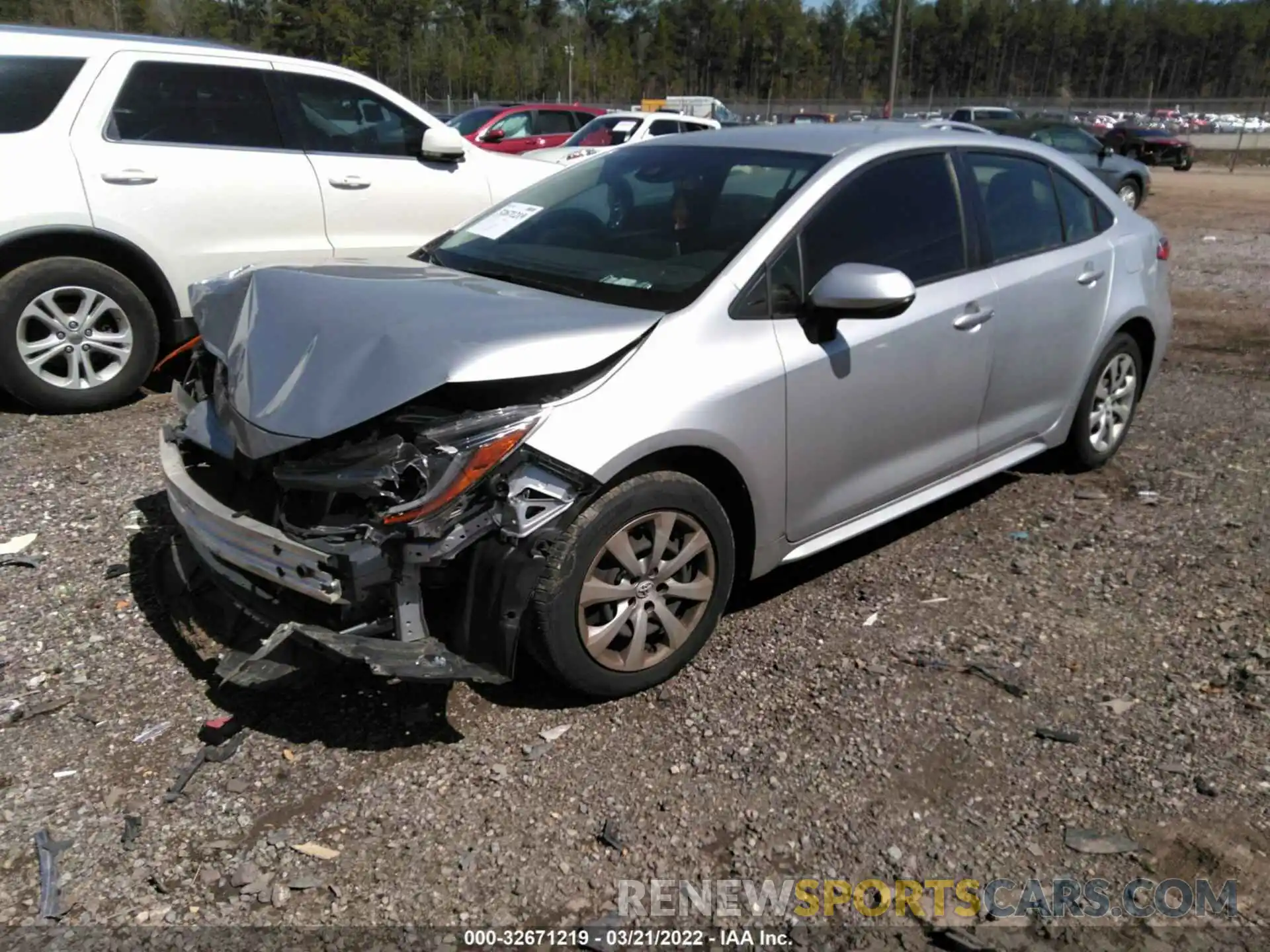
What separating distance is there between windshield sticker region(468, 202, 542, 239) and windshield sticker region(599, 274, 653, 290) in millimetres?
824

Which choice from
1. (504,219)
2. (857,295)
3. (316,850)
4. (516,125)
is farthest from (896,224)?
(516,125)

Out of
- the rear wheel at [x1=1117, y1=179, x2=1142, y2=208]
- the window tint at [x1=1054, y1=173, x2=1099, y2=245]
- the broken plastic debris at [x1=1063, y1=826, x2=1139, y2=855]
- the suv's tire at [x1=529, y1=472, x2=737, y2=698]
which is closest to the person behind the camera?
the broken plastic debris at [x1=1063, y1=826, x2=1139, y2=855]

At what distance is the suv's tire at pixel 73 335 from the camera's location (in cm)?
559

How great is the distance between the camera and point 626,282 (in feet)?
11.7

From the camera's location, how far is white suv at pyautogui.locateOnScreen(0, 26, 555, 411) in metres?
5.66

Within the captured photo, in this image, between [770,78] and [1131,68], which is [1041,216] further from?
[1131,68]

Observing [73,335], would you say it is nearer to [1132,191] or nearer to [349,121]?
[349,121]

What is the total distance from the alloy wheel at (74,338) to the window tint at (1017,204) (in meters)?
4.61

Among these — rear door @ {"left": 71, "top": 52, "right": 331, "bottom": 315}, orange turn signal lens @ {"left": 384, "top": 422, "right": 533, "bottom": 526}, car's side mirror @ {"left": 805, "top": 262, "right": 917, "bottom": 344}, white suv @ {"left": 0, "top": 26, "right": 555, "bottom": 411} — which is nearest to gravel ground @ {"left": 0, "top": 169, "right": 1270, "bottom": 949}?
orange turn signal lens @ {"left": 384, "top": 422, "right": 533, "bottom": 526}

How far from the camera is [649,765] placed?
3033 mm

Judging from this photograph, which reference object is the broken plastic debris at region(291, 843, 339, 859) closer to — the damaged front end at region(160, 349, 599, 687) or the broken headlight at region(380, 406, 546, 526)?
the damaged front end at region(160, 349, 599, 687)

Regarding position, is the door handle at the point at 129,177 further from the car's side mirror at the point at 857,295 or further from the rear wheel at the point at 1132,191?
the rear wheel at the point at 1132,191

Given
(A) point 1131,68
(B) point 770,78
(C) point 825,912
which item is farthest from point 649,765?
(A) point 1131,68

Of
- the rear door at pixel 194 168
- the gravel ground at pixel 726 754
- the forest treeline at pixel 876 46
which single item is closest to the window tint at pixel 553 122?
the rear door at pixel 194 168
